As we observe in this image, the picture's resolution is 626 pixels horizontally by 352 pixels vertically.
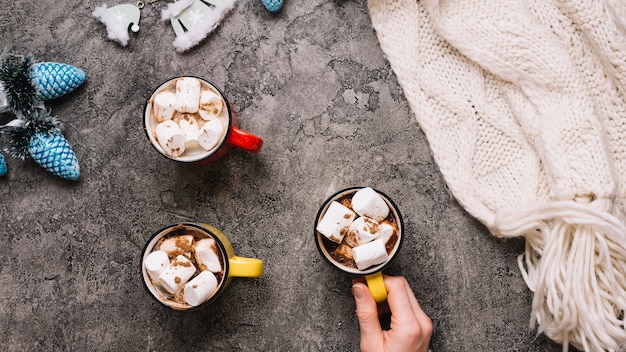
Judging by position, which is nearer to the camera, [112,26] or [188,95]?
[188,95]

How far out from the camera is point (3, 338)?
1.02 meters

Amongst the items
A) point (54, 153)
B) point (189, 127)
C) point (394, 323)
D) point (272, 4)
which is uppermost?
point (272, 4)

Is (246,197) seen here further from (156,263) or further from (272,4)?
(272,4)

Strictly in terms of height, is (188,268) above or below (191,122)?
below

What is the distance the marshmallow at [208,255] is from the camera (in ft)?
2.88

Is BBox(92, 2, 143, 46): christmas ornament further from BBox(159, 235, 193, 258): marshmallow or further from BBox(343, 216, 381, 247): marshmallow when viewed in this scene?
BBox(343, 216, 381, 247): marshmallow

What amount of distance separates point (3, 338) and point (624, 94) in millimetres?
1215

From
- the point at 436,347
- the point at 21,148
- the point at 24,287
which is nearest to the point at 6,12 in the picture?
the point at 21,148

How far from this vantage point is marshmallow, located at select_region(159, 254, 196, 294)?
86 cm

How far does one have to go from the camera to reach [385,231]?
2.83 ft

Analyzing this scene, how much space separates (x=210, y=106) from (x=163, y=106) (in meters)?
0.08

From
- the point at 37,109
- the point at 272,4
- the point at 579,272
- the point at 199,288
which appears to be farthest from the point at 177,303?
the point at 579,272

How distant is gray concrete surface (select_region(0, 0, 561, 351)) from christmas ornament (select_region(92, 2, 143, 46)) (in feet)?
0.05

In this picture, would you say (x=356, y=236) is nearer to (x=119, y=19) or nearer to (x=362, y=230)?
(x=362, y=230)
